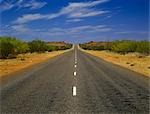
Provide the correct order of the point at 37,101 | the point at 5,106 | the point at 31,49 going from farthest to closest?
1. the point at 31,49
2. the point at 37,101
3. the point at 5,106

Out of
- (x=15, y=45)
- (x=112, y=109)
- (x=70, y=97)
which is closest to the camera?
(x=112, y=109)

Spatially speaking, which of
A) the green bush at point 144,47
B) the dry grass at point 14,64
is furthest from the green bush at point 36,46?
the dry grass at point 14,64

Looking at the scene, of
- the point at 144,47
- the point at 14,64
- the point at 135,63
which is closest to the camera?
the point at 135,63

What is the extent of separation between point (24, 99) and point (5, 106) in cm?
112

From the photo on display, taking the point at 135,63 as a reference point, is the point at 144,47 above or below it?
above

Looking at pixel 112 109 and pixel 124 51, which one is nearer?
pixel 112 109

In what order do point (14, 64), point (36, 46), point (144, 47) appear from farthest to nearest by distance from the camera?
point (36, 46), point (144, 47), point (14, 64)

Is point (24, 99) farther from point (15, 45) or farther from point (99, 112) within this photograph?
point (15, 45)

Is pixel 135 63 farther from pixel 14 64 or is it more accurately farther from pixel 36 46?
pixel 36 46

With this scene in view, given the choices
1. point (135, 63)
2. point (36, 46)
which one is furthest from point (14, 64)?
point (36, 46)

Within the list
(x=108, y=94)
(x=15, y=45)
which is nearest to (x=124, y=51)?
(x=15, y=45)

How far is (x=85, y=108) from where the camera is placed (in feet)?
25.1

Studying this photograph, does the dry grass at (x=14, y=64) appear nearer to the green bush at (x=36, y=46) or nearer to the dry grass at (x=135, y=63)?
the dry grass at (x=135, y=63)

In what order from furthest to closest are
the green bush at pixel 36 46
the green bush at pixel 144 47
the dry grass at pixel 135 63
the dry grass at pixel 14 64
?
the green bush at pixel 36 46
the green bush at pixel 144 47
the dry grass at pixel 14 64
the dry grass at pixel 135 63
